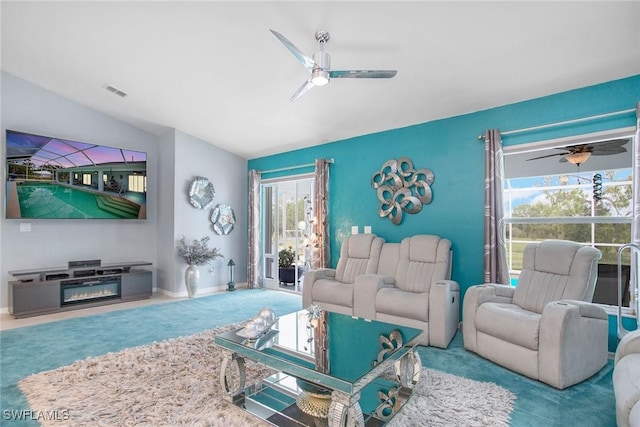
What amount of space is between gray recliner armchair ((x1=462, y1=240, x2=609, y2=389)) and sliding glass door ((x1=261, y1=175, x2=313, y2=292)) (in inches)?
131

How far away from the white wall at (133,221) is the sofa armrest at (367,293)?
3.36m

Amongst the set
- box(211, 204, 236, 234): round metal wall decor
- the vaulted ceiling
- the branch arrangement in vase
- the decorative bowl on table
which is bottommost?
the decorative bowl on table

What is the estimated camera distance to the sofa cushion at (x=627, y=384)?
1.53m

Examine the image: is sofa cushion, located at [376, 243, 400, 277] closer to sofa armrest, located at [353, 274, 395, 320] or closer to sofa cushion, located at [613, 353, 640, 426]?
sofa armrest, located at [353, 274, 395, 320]

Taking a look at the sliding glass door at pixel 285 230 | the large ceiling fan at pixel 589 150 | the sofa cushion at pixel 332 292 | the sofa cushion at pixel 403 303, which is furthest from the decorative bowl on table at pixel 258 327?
the large ceiling fan at pixel 589 150

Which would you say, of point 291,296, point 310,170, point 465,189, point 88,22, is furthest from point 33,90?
point 465,189

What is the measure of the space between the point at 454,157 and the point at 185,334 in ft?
12.4

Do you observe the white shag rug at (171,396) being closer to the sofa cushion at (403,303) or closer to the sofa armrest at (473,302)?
the sofa armrest at (473,302)

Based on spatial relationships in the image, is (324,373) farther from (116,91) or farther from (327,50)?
(116,91)

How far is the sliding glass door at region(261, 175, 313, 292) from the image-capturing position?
626cm

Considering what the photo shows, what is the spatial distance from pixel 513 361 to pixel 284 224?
458 centimetres

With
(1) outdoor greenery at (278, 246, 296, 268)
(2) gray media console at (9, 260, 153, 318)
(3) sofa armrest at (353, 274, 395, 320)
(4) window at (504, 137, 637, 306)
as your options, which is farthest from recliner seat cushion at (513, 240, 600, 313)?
→ (2) gray media console at (9, 260, 153, 318)

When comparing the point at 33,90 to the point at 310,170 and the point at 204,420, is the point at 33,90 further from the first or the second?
the point at 204,420

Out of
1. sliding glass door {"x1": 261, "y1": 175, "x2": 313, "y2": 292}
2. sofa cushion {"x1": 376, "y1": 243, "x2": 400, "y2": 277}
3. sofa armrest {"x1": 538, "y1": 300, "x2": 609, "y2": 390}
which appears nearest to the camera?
sofa armrest {"x1": 538, "y1": 300, "x2": 609, "y2": 390}
